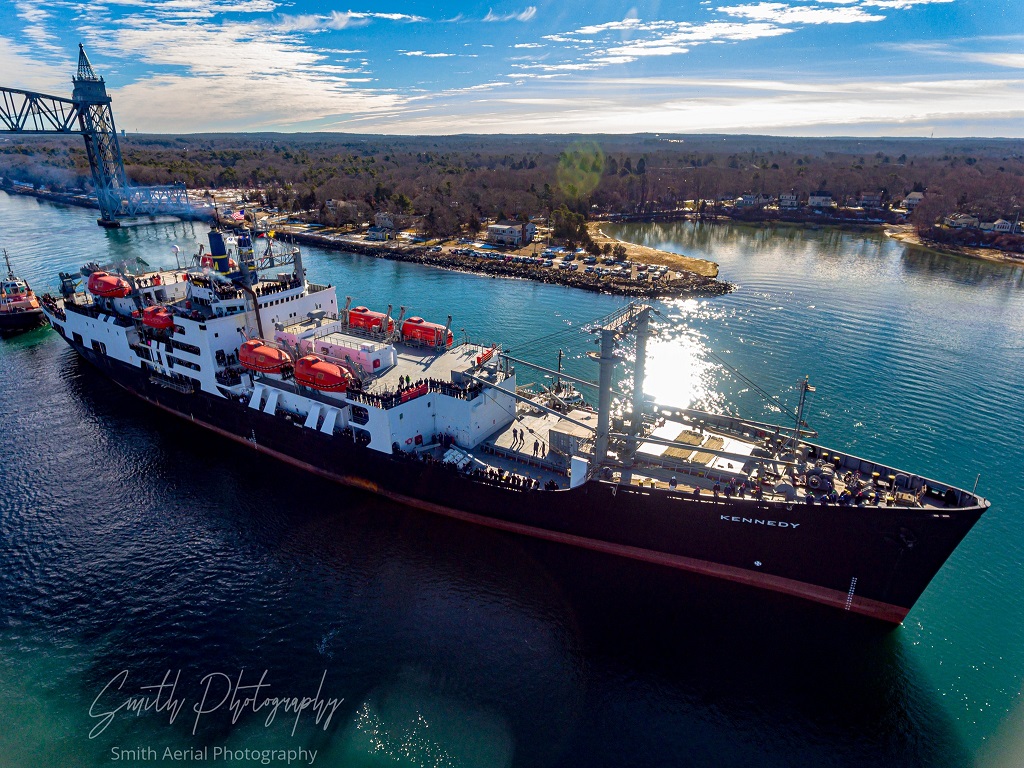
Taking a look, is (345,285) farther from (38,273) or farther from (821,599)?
(821,599)

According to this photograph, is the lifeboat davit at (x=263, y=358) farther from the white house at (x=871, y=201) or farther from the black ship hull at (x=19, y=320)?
the white house at (x=871, y=201)

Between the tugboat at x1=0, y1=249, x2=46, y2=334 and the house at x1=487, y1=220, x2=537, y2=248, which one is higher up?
the house at x1=487, y1=220, x2=537, y2=248

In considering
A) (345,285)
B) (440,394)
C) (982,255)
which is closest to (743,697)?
(440,394)

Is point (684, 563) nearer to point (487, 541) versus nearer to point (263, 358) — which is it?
point (487, 541)

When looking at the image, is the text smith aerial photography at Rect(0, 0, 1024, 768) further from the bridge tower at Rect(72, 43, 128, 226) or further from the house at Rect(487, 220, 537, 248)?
the bridge tower at Rect(72, 43, 128, 226)

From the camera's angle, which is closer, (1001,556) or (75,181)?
(1001,556)

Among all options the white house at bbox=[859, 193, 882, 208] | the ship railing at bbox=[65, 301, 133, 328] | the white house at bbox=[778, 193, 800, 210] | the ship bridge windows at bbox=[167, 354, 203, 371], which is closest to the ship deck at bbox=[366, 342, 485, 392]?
the ship bridge windows at bbox=[167, 354, 203, 371]

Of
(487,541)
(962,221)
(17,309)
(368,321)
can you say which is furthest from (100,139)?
(962,221)
